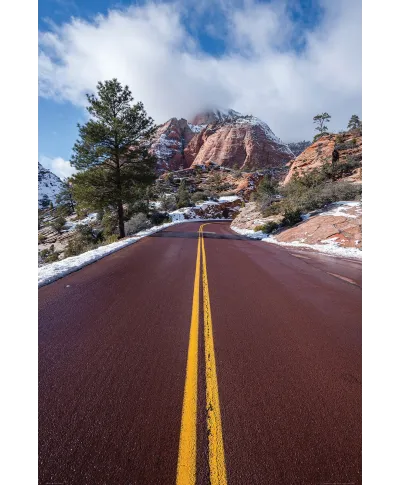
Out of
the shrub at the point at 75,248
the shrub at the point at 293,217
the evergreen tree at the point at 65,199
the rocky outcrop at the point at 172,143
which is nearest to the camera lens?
the shrub at the point at 293,217

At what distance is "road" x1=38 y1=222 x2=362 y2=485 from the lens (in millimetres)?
1487

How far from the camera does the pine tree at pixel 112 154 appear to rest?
556 inches

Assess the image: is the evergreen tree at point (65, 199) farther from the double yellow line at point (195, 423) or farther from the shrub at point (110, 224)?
the double yellow line at point (195, 423)

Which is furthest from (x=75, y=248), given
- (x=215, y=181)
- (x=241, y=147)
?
(x=241, y=147)

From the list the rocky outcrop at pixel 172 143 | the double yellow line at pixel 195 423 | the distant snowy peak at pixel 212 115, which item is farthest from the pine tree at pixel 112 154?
the distant snowy peak at pixel 212 115

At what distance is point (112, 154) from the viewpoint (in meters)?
15.0

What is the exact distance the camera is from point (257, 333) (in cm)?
311

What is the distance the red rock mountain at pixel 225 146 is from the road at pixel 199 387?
9389 cm

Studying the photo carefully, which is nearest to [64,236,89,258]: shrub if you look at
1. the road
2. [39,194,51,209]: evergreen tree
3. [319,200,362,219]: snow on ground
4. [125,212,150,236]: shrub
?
[125,212,150,236]: shrub

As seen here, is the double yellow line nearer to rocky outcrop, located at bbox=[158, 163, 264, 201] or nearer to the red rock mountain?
rocky outcrop, located at bbox=[158, 163, 264, 201]

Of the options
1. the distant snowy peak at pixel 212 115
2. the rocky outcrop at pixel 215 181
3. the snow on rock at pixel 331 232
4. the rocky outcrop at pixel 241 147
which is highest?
the distant snowy peak at pixel 212 115

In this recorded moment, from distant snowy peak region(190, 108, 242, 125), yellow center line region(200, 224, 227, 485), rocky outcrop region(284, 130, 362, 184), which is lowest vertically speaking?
yellow center line region(200, 224, 227, 485)

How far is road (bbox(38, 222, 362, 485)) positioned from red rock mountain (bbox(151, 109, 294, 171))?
9389cm
